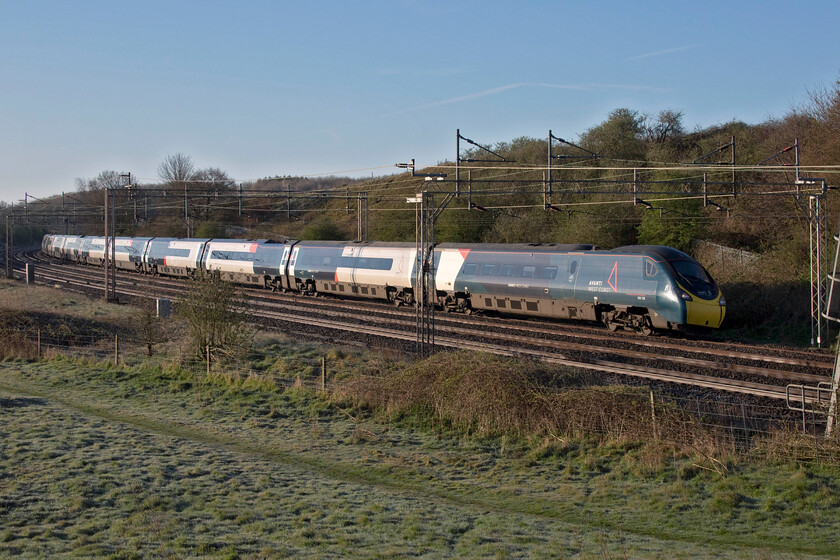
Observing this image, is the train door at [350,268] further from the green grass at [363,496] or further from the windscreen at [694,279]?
the green grass at [363,496]

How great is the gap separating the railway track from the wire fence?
2366 mm

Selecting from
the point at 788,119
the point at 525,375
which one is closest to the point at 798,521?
the point at 525,375

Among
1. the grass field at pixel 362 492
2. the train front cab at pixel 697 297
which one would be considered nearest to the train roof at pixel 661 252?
the train front cab at pixel 697 297

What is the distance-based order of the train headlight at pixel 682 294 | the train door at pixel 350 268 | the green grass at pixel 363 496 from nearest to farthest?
1. the green grass at pixel 363 496
2. the train headlight at pixel 682 294
3. the train door at pixel 350 268

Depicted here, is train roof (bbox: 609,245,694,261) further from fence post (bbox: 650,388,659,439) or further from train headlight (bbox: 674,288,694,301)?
fence post (bbox: 650,388,659,439)

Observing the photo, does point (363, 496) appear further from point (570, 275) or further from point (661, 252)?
point (570, 275)

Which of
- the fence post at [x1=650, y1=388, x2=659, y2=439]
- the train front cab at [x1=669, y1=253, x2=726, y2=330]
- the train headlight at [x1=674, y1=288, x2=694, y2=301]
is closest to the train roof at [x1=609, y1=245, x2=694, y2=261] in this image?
the train front cab at [x1=669, y1=253, x2=726, y2=330]

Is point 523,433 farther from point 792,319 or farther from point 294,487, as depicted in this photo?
point 792,319

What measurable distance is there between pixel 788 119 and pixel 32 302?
134 ft

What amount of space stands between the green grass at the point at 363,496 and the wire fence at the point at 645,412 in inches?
17.4

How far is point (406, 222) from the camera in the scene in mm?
53906

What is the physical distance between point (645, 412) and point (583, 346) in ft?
30.9

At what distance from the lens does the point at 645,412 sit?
40.6 feet

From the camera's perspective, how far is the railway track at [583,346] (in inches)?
686
